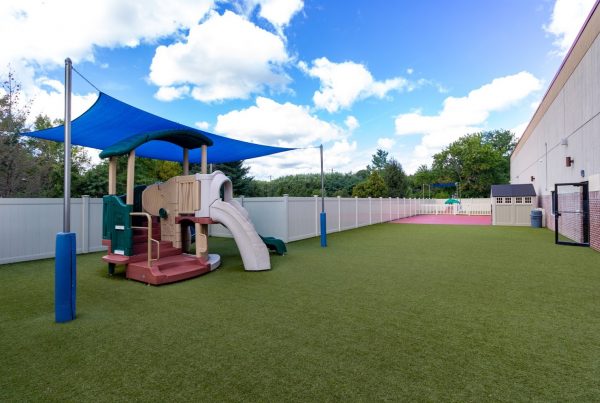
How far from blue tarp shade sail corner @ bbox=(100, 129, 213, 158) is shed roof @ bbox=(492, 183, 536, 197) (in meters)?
17.0

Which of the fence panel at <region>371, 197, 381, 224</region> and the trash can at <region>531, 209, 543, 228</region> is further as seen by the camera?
the fence panel at <region>371, 197, 381, 224</region>

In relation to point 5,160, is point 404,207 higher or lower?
lower

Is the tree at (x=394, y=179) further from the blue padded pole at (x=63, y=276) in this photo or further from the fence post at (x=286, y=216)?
the blue padded pole at (x=63, y=276)

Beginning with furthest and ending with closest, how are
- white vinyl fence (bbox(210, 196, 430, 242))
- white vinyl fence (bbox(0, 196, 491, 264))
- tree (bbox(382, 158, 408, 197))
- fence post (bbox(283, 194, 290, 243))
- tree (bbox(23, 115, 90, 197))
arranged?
tree (bbox(382, 158, 408, 197))
tree (bbox(23, 115, 90, 197))
white vinyl fence (bbox(210, 196, 430, 242))
fence post (bbox(283, 194, 290, 243))
white vinyl fence (bbox(0, 196, 491, 264))

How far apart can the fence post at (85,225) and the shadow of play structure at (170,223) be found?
2.43 meters

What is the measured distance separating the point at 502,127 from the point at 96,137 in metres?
69.6

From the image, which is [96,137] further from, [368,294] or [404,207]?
[404,207]

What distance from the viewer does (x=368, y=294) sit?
439 centimetres

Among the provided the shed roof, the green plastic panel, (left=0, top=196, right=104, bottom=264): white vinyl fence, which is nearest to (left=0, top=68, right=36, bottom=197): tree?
(left=0, top=196, right=104, bottom=264): white vinyl fence

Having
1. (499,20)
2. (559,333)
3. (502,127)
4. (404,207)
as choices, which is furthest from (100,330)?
(502,127)

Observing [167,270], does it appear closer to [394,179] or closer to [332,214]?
[332,214]

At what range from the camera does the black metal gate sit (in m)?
8.77

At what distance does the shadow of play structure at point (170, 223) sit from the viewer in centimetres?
546

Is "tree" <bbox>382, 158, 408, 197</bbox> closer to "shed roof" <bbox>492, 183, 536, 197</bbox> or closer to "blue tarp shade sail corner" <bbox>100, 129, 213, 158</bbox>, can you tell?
"shed roof" <bbox>492, 183, 536, 197</bbox>
